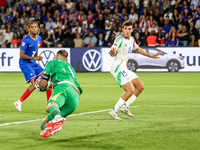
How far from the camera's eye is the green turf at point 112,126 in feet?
19.0

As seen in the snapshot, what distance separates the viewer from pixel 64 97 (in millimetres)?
6035

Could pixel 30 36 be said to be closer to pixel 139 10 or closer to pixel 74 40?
pixel 74 40

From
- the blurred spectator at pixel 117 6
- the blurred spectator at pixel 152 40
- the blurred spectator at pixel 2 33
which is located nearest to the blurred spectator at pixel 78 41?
the blurred spectator at pixel 117 6

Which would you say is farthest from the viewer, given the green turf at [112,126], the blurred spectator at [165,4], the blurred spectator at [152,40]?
the blurred spectator at [165,4]

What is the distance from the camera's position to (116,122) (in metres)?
7.85

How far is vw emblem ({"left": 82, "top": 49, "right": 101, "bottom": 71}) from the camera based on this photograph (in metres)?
22.4

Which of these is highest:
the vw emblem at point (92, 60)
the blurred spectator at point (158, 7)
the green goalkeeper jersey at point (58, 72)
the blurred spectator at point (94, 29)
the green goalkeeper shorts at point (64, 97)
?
the blurred spectator at point (158, 7)

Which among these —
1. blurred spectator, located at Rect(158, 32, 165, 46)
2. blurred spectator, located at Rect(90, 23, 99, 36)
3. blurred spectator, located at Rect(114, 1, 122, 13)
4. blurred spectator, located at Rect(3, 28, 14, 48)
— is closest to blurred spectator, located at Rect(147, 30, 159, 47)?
blurred spectator, located at Rect(158, 32, 165, 46)

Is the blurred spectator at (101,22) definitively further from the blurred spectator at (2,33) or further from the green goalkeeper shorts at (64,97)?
the green goalkeeper shorts at (64,97)

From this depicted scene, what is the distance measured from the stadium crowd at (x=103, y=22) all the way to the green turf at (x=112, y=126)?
1100 cm

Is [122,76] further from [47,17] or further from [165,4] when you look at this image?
[47,17]

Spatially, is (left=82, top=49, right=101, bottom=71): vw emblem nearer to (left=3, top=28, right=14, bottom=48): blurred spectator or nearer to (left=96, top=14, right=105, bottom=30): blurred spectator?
(left=96, top=14, right=105, bottom=30): blurred spectator

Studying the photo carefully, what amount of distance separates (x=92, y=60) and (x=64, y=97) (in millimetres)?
16553

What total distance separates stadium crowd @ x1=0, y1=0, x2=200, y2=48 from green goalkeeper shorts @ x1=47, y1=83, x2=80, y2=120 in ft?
55.6
